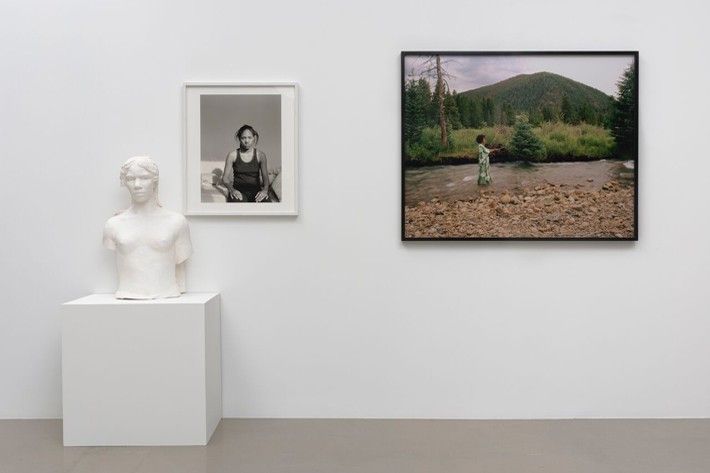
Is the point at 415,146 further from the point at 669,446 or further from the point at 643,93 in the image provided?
the point at 669,446

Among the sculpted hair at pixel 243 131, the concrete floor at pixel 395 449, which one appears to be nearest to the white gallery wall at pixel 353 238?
the concrete floor at pixel 395 449

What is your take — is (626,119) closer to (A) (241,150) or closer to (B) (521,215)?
(B) (521,215)

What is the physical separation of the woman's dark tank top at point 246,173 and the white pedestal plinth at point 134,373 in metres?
1.02

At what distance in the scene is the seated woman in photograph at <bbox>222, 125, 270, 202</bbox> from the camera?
4965 mm

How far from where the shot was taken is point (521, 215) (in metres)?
4.99

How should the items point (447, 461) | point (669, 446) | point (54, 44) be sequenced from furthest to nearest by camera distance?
point (54, 44) → point (669, 446) → point (447, 461)

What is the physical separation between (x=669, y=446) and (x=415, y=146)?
8.98 ft

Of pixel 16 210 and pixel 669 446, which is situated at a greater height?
pixel 16 210

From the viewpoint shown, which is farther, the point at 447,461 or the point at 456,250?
the point at 456,250

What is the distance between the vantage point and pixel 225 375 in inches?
199

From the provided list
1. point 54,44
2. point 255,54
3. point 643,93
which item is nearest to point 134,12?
point 54,44

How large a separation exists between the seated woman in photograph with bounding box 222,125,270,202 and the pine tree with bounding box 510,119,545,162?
191cm

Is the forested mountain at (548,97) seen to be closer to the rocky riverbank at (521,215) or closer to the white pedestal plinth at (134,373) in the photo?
the rocky riverbank at (521,215)

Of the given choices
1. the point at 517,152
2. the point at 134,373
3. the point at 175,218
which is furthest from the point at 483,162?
the point at 134,373
